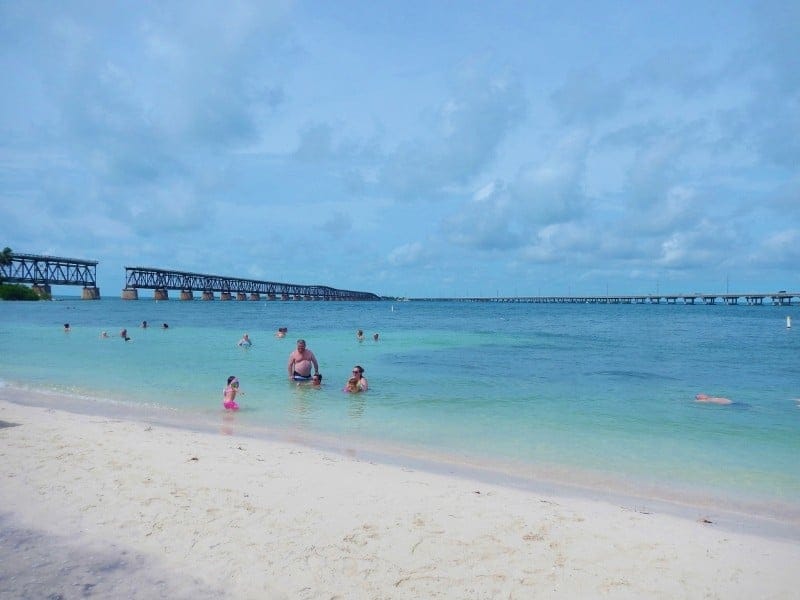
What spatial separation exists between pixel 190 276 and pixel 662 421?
149913 mm

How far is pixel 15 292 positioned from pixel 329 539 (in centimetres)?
12395

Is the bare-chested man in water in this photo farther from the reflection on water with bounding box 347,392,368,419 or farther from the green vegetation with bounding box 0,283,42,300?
Result: the green vegetation with bounding box 0,283,42,300

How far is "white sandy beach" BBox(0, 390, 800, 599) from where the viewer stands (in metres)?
4.36

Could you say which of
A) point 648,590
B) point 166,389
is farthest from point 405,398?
point 648,590

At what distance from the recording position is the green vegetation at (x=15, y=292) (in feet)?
338

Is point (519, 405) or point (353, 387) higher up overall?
point (353, 387)

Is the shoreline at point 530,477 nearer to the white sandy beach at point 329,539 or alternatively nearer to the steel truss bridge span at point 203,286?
the white sandy beach at point 329,539

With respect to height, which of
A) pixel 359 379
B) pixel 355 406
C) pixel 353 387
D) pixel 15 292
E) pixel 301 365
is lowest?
pixel 355 406

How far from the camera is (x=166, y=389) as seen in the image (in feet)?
50.1

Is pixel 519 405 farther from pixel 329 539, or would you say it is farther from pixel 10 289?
pixel 10 289

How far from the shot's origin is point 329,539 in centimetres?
515

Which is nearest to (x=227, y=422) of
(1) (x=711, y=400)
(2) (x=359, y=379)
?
(2) (x=359, y=379)

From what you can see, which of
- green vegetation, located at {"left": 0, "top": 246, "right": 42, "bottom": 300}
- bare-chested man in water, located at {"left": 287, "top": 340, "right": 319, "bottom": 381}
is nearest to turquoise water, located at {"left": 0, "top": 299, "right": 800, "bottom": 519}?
bare-chested man in water, located at {"left": 287, "top": 340, "right": 319, "bottom": 381}

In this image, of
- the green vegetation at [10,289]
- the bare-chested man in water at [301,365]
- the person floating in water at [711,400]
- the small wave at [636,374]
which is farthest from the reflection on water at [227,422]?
the green vegetation at [10,289]
